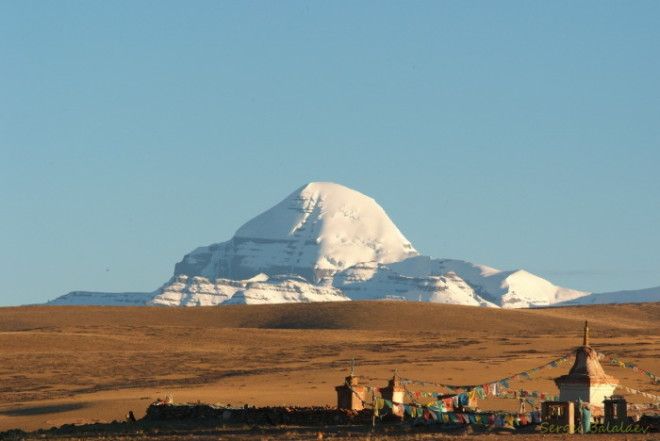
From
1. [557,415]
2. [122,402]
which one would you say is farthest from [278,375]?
[557,415]

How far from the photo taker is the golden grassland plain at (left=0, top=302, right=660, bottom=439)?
192 ft

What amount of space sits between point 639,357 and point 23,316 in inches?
2692

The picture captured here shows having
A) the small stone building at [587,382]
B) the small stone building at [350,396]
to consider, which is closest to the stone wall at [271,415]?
the small stone building at [350,396]

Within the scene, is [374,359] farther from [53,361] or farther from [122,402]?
[122,402]

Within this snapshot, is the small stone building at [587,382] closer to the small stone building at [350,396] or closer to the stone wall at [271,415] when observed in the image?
the small stone building at [350,396]

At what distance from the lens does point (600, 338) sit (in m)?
94.1

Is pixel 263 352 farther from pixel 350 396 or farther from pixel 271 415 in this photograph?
pixel 271 415

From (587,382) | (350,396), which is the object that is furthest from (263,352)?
(587,382)

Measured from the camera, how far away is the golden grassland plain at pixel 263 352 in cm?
5844

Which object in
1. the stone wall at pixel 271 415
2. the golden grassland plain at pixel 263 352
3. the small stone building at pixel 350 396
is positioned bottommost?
the stone wall at pixel 271 415

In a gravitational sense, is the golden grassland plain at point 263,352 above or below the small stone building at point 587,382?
above

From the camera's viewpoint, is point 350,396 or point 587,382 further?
point 350,396

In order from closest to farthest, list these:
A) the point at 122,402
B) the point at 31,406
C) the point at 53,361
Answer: the point at 122,402
the point at 31,406
the point at 53,361

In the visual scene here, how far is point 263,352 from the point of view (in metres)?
89.7
